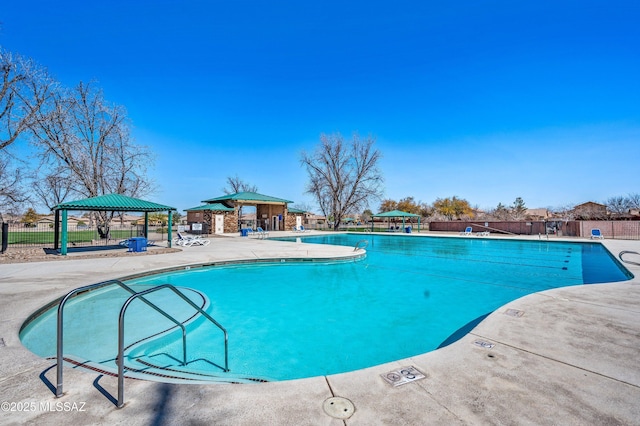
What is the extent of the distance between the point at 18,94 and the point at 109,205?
6.24 meters

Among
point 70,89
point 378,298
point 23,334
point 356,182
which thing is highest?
point 70,89

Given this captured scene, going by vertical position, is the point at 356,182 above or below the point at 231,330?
above

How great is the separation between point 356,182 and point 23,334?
100 feet

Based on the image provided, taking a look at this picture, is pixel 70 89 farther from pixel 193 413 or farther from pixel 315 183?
pixel 315 183

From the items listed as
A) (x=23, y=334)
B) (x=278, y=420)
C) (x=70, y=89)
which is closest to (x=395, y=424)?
(x=278, y=420)

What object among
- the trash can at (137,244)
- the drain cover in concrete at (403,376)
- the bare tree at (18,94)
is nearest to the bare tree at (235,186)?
the bare tree at (18,94)

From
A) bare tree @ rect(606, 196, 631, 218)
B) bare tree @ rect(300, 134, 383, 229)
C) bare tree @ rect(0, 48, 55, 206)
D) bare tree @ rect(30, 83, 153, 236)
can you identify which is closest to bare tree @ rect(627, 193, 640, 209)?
bare tree @ rect(606, 196, 631, 218)

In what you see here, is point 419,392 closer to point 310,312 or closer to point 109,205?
point 310,312

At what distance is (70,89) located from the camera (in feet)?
51.4

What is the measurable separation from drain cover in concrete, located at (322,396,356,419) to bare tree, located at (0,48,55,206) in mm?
15933

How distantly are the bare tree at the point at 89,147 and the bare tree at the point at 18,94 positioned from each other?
1.00 metres

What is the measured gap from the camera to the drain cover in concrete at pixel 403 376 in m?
2.15

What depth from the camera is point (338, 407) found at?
5.97ft

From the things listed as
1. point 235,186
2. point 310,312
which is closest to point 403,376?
point 310,312
